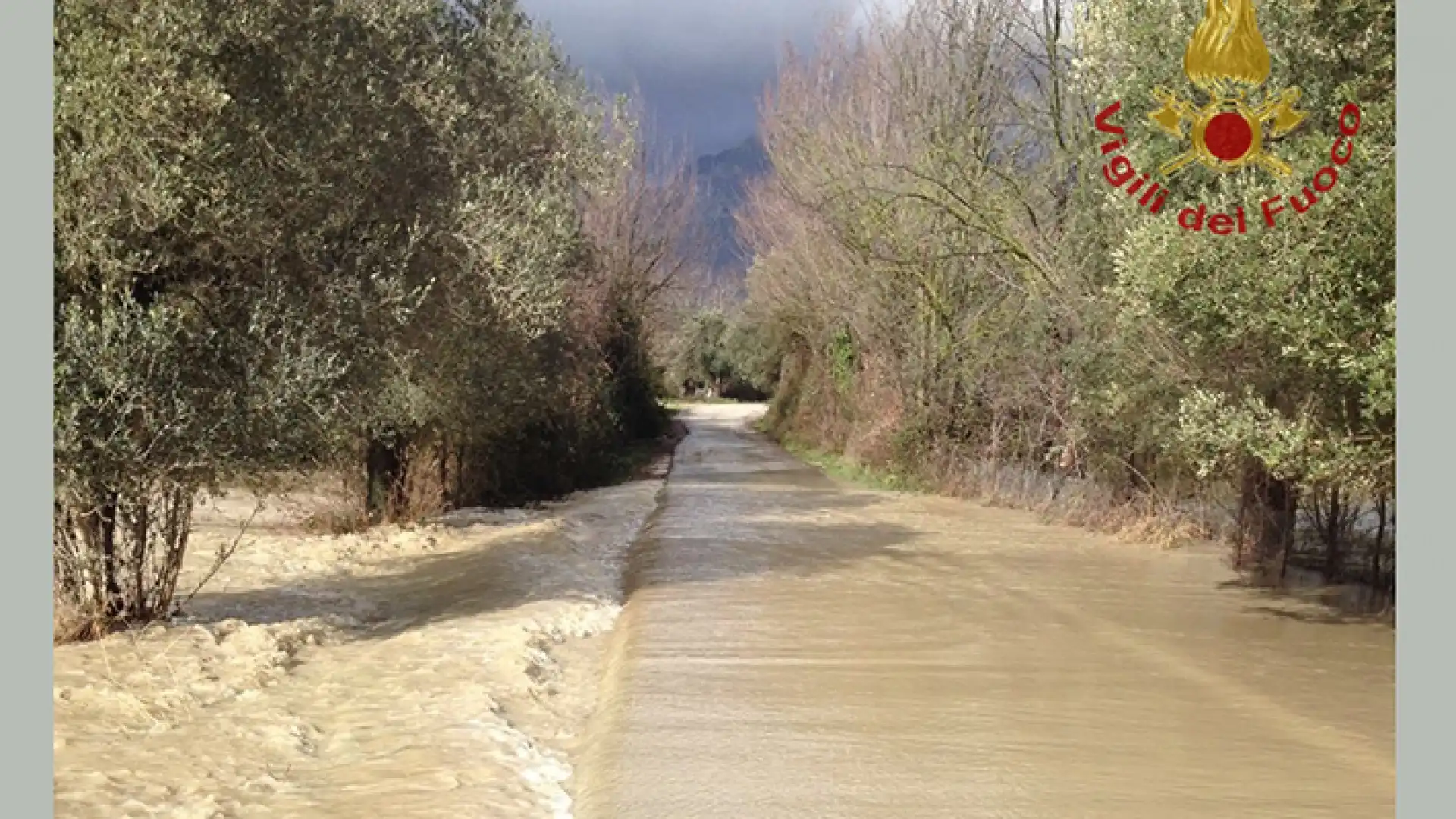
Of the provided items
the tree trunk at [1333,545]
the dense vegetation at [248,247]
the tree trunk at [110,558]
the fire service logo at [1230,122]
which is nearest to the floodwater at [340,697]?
the tree trunk at [110,558]

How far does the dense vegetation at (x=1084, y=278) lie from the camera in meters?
9.15

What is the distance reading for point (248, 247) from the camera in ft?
32.8

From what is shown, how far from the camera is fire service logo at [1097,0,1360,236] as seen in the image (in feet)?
29.9

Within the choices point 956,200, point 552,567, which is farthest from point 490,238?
point 956,200

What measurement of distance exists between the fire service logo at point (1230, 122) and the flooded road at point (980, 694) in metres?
3.87

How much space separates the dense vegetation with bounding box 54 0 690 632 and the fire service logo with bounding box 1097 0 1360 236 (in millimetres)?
6824

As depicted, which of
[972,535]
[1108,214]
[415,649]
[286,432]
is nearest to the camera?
[286,432]

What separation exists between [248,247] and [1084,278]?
42.4 ft

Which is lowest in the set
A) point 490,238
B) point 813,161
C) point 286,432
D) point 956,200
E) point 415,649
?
point 415,649

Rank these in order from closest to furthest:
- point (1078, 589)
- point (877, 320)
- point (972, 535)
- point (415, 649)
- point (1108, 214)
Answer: point (415, 649), point (1078, 589), point (1108, 214), point (972, 535), point (877, 320)

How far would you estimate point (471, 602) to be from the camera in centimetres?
1362

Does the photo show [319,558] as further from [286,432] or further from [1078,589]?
[1078,589]

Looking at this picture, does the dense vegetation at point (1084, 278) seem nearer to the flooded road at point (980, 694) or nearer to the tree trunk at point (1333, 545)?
the tree trunk at point (1333, 545)

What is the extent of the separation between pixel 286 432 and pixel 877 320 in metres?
20.6
